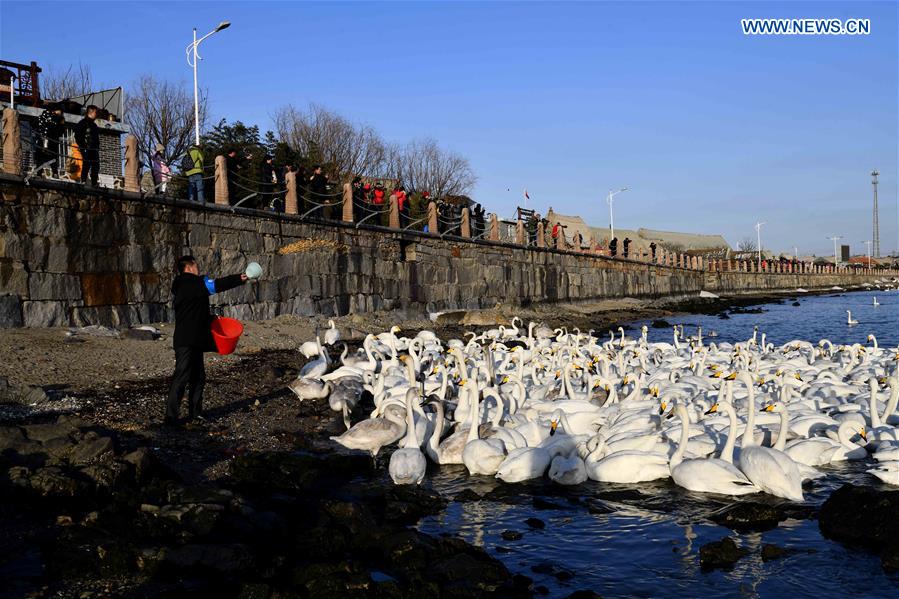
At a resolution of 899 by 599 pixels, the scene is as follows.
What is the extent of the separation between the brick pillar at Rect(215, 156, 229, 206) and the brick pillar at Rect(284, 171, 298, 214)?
2.25 metres

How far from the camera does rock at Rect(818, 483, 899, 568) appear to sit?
638 centimetres

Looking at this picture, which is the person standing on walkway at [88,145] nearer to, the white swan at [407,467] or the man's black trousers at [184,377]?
the man's black trousers at [184,377]

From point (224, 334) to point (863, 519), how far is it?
7151 millimetres

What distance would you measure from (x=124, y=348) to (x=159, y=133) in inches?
1307

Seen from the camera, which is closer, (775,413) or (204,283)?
(204,283)

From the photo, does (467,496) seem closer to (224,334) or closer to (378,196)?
(224,334)

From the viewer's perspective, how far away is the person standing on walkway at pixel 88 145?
15586 millimetres

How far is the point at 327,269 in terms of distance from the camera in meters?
22.8

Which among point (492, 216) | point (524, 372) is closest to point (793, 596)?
point (524, 372)

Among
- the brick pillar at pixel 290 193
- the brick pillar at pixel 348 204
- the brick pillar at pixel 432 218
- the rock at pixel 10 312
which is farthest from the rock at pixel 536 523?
the brick pillar at pixel 432 218

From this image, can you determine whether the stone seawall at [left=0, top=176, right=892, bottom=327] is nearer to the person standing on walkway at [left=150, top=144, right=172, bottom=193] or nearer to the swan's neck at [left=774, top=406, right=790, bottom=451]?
the person standing on walkway at [left=150, top=144, right=172, bottom=193]

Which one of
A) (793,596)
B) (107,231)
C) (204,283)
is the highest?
(107,231)

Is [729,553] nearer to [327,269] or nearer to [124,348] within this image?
[124,348]

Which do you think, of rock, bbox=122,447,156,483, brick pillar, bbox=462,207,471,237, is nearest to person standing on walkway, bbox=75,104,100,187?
rock, bbox=122,447,156,483
